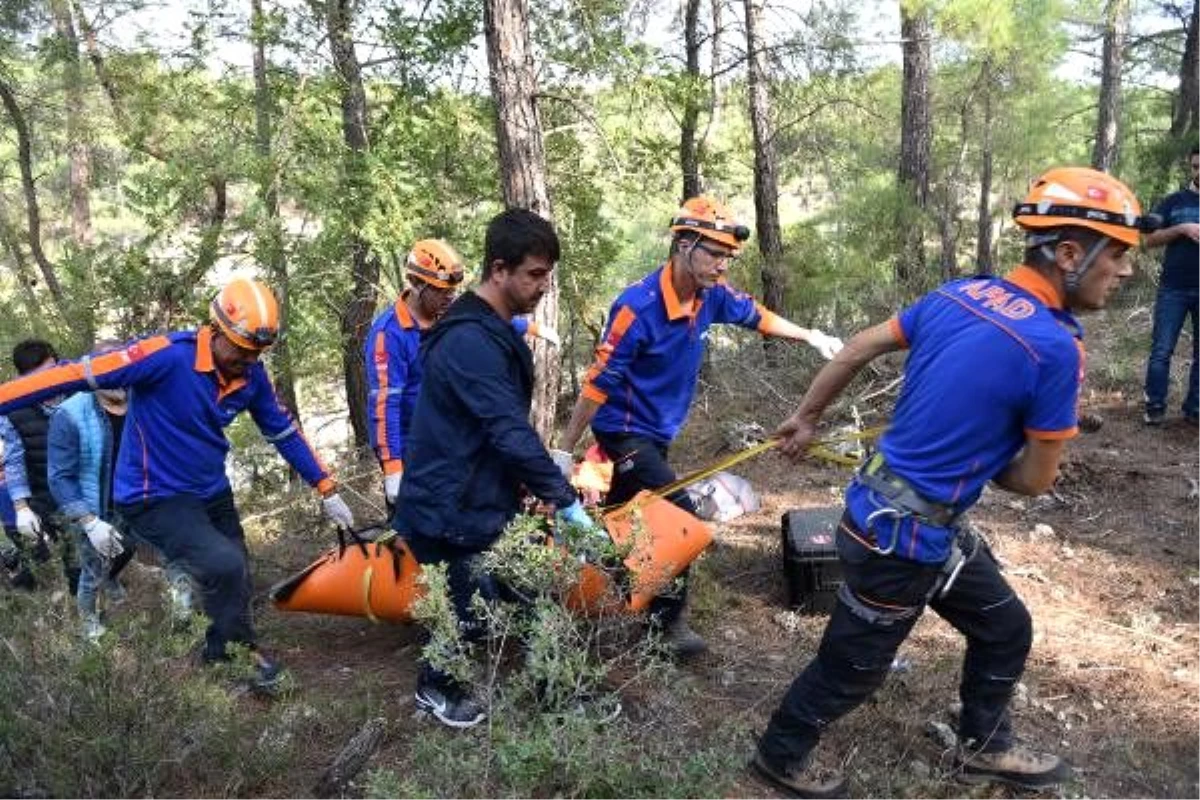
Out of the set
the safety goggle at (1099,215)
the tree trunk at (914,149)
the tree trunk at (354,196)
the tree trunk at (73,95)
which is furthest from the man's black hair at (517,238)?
the tree trunk at (914,149)

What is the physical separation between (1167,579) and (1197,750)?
63.6 inches

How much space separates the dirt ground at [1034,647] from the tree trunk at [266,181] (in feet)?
9.69

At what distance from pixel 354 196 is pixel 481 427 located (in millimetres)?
5117

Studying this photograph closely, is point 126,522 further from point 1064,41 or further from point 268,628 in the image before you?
point 1064,41

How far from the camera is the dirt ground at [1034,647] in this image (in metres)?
3.50

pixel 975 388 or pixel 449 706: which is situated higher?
pixel 975 388

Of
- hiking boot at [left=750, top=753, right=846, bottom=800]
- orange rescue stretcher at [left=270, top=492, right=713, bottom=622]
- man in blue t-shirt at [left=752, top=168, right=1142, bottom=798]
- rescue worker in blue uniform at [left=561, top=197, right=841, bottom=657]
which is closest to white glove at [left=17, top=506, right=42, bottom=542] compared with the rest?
orange rescue stretcher at [left=270, top=492, right=713, bottom=622]

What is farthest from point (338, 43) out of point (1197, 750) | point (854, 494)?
point (1197, 750)

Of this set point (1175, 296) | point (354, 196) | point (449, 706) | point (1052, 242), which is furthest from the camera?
point (354, 196)

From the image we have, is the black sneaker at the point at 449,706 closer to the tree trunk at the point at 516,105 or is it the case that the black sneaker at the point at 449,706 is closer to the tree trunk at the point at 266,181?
the tree trunk at the point at 516,105

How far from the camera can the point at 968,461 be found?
2748 mm

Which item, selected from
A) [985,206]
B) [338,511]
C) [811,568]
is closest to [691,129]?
[811,568]

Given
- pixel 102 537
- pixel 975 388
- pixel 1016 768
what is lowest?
pixel 1016 768

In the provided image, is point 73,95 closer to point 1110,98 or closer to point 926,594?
point 926,594
